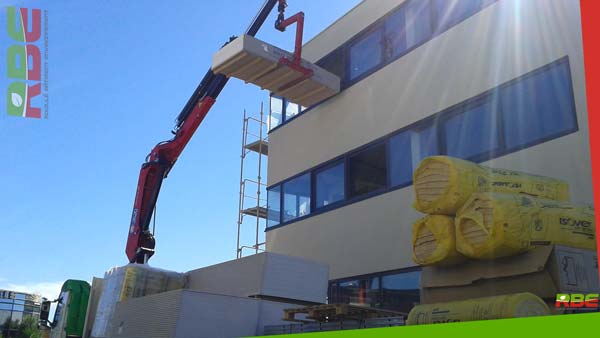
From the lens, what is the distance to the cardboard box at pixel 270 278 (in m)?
7.72

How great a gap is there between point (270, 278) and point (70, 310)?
16.6 feet

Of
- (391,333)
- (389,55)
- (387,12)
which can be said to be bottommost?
(391,333)

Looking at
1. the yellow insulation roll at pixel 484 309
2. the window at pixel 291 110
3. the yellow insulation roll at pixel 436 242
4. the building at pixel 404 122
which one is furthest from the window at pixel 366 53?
the yellow insulation roll at pixel 484 309

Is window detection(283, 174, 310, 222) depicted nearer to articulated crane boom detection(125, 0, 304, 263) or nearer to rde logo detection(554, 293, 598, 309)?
articulated crane boom detection(125, 0, 304, 263)

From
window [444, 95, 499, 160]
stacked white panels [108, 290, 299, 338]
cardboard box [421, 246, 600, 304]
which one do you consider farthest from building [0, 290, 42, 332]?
cardboard box [421, 246, 600, 304]

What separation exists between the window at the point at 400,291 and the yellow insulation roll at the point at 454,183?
16.8ft

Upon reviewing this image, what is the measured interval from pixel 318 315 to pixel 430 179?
6.45ft

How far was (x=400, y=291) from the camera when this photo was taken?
33.1ft

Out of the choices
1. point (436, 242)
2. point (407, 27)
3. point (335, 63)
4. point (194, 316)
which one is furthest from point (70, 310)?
point (407, 27)

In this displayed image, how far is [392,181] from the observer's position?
11.0 m

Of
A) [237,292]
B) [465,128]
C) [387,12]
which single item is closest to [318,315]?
[237,292]

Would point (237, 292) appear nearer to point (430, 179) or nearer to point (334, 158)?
point (430, 179)

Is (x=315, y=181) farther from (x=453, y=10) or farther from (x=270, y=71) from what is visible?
(x=453, y=10)

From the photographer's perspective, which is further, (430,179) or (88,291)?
(88,291)
